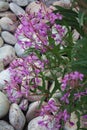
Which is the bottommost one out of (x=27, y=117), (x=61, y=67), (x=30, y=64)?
(x=27, y=117)

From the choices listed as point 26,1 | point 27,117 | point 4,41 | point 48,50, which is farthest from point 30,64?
point 26,1

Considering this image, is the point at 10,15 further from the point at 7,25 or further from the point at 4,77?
the point at 4,77

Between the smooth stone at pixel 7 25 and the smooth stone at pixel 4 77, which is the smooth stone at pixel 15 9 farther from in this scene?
the smooth stone at pixel 4 77

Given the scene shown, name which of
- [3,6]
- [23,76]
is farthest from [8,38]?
[23,76]

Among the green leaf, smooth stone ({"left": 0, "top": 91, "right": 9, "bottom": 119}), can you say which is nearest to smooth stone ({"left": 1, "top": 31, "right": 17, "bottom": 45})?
smooth stone ({"left": 0, "top": 91, "right": 9, "bottom": 119})

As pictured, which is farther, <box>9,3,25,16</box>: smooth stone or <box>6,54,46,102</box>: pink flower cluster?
<box>9,3,25,16</box>: smooth stone

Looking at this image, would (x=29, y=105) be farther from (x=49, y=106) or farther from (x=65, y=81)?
(x=65, y=81)

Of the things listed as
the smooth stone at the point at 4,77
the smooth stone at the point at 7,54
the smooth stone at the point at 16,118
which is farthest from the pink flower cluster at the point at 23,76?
the smooth stone at the point at 7,54

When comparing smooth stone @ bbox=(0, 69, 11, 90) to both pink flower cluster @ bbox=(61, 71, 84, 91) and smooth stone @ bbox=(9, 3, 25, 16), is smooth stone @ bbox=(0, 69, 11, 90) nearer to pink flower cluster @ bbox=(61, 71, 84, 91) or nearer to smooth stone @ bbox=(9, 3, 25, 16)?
smooth stone @ bbox=(9, 3, 25, 16)
